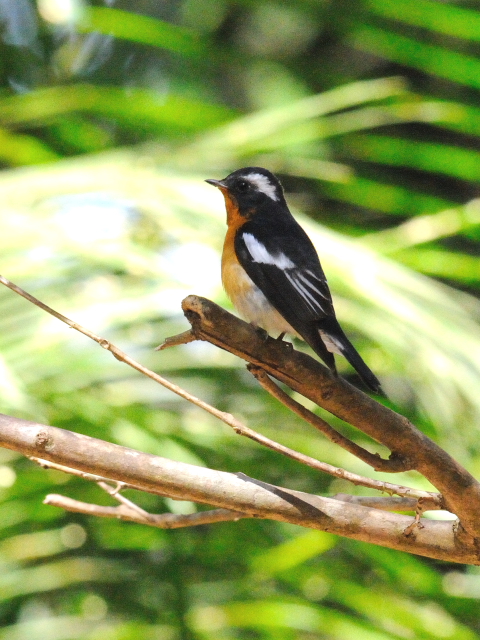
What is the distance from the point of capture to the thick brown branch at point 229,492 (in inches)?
56.4

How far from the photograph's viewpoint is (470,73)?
145 inches

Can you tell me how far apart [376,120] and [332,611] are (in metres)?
2.53

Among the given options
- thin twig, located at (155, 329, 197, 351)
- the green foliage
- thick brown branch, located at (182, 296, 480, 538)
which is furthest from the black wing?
thin twig, located at (155, 329, 197, 351)

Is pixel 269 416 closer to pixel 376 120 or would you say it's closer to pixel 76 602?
pixel 76 602

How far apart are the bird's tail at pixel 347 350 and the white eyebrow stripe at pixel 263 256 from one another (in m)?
0.31

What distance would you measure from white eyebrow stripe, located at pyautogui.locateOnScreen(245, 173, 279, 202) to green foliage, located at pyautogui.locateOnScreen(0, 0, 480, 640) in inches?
6.0

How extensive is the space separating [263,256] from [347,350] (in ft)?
1.62

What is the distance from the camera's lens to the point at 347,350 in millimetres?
2438

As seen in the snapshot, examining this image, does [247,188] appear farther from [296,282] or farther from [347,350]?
[347,350]

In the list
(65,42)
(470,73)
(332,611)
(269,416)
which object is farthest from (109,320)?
(65,42)

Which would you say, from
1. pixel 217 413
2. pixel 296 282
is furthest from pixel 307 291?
pixel 217 413

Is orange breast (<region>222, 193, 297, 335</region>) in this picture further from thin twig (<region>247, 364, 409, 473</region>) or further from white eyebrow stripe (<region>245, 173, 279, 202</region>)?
thin twig (<region>247, 364, 409, 473</region>)

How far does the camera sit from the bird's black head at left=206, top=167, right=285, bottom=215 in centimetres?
309

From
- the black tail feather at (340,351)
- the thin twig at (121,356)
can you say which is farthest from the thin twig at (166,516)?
the black tail feather at (340,351)
